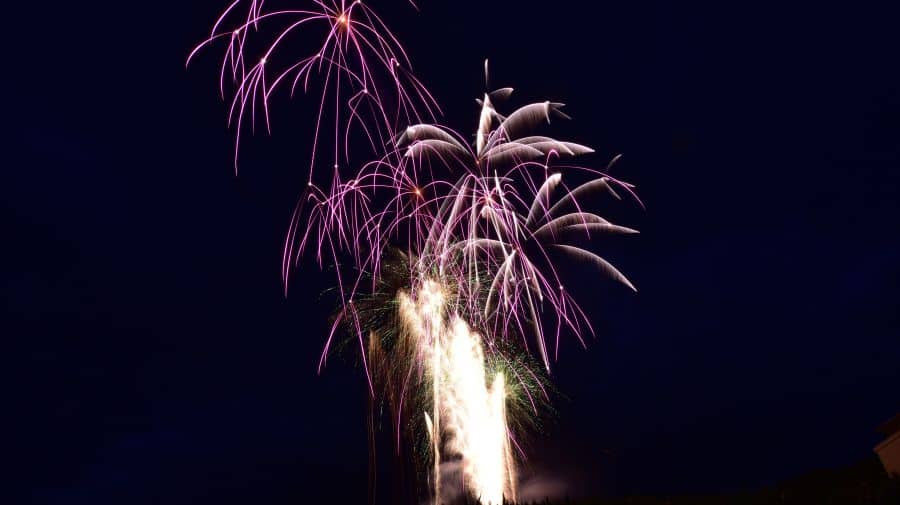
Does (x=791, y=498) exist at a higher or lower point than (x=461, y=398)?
lower

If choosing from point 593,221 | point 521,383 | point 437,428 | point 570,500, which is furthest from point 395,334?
point 570,500

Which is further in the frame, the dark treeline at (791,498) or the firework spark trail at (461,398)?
the firework spark trail at (461,398)

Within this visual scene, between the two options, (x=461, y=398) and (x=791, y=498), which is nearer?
(x=791, y=498)

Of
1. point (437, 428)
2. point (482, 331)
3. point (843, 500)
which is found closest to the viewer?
point (843, 500)

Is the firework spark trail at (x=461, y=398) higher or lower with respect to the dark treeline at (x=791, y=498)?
higher

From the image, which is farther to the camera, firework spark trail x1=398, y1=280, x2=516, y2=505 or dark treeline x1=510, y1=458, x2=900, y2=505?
firework spark trail x1=398, y1=280, x2=516, y2=505

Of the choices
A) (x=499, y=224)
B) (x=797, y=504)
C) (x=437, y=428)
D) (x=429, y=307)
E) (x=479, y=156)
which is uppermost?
(x=479, y=156)

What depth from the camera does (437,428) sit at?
27.3 metres

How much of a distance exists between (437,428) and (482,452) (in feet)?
7.30

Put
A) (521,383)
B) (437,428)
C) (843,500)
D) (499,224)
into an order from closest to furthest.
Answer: (843,500)
(499,224)
(437,428)
(521,383)

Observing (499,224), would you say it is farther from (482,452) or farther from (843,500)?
(843,500)

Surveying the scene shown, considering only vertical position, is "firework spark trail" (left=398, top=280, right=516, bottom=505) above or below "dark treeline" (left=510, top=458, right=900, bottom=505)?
above

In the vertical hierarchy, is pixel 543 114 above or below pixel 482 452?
above

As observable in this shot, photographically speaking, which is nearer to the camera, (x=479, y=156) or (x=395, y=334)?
(x=479, y=156)
